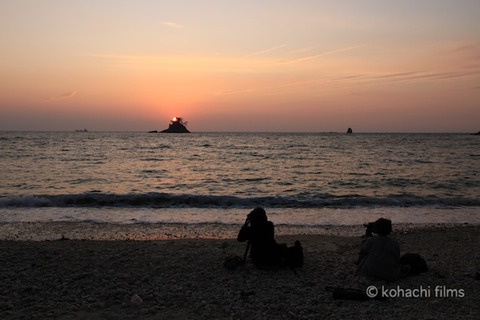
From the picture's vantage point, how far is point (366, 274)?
759cm

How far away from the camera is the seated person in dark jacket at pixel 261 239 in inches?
314

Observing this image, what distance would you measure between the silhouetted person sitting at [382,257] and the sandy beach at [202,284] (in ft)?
0.73

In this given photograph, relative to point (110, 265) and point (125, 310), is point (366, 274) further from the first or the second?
point (110, 265)

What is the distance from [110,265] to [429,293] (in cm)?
613

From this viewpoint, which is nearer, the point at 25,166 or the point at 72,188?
the point at 72,188

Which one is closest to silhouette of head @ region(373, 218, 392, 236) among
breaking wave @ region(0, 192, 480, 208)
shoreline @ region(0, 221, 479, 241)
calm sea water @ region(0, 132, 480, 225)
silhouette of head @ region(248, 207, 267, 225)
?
silhouette of head @ region(248, 207, 267, 225)

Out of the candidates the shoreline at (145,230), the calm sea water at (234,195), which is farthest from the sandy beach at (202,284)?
the calm sea water at (234,195)

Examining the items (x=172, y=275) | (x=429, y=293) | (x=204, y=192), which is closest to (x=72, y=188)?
(x=204, y=192)

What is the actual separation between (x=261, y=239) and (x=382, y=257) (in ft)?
7.52

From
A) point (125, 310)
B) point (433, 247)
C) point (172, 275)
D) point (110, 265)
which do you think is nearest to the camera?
point (125, 310)

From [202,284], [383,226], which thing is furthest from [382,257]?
[202,284]

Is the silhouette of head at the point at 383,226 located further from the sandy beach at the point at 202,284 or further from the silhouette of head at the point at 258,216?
the silhouette of head at the point at 258,216

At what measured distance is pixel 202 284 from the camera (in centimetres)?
739

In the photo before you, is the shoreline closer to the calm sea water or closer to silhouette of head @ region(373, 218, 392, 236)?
the calm sea water
